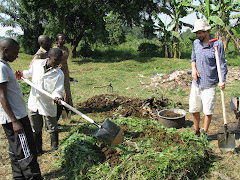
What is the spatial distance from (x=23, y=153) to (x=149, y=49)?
1882 centimetres

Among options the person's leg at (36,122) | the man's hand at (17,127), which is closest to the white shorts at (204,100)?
the person's leg at (36,122)

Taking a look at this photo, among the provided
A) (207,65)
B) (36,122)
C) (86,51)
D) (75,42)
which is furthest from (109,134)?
(86,51)

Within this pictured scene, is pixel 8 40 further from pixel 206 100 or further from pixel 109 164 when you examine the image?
pixel 206 100

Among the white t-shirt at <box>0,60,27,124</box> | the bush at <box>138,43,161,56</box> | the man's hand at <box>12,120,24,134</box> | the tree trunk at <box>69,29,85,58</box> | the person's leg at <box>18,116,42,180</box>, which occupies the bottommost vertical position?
the person's leg at <box>18,116,42,180</box>

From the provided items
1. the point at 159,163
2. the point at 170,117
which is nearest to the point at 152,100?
the point at 170,117

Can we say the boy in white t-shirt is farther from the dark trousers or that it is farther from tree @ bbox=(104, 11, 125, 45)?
tree @ bbox=(104, 11, 125, 45)

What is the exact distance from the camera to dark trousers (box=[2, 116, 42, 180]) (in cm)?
259

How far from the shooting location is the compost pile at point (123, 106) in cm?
547

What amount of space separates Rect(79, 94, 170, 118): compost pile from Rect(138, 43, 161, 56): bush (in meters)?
14.2

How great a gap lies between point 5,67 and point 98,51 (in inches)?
755

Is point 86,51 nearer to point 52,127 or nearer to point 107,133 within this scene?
point 52,127

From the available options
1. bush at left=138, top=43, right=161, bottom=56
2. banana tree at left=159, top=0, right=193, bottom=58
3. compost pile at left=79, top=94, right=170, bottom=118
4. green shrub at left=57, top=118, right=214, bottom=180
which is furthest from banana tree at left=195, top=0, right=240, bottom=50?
green shrub at left=57, top=118, right=214, bottom=180

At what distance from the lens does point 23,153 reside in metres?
2.62

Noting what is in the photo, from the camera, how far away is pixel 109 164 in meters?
3.00
